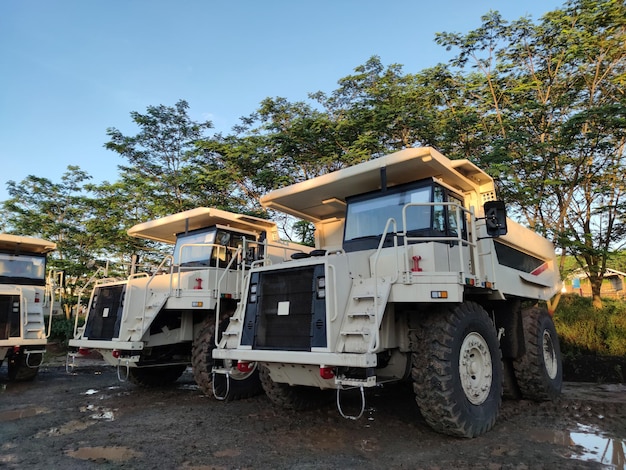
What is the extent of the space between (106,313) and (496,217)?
21.2 ft

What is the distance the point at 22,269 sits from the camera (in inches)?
418

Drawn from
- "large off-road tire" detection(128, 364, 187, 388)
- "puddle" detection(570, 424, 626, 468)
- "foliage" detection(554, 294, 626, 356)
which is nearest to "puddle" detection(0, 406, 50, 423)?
"large off-road tire" detection(128, 364, 187, 388)

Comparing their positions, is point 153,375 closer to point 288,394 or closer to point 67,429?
point 67,429

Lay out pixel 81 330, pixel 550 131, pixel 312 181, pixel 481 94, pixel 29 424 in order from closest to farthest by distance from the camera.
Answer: pixel 29 424
pixel 312 181
pixel 81 330
pixel 550 131
pixel 481 94

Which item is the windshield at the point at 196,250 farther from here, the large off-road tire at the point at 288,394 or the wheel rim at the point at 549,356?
the wheel rim at the point at 549,356

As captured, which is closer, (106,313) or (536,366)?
(536,366)

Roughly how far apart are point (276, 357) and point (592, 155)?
10.4 m

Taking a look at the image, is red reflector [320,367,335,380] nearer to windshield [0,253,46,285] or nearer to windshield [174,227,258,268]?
windshield [174,227,258,268]

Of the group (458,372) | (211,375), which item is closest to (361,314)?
(458,372)

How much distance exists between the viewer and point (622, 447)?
172 inches

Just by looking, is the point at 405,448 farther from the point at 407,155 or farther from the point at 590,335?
the point at 590,335

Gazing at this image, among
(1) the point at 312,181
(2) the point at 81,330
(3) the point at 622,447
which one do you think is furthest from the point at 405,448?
(2) the point at 81,330

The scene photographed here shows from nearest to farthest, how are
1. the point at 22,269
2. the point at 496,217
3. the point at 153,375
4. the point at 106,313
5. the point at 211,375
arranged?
1. the point at 496,217
2. the point at 211,375
3. the point at 106,313
4. the point at 153,375
5. the point at 22,269

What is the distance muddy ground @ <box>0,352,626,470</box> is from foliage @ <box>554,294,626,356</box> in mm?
3240
